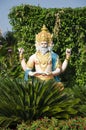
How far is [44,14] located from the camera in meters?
13.7

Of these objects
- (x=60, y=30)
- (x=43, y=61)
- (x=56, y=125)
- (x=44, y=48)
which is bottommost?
(x=56, y=125)

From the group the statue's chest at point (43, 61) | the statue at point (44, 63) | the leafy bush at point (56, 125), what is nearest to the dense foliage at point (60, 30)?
the statue at point (44, 63)

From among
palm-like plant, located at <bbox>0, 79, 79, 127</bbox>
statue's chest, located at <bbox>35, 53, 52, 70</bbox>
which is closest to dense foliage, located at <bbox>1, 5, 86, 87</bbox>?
statue's chest, located at <bbox>35, 53, 52, 70</bbox>

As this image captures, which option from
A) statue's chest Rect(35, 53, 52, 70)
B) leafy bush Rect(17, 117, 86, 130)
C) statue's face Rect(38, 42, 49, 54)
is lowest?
leafy bush Rect(17, 117, 86, 130)

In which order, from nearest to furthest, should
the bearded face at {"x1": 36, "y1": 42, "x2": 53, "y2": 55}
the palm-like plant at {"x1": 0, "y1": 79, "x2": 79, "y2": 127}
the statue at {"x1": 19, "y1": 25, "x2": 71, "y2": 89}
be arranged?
the palm-like plant at {"x1": 0, "y1": 79, "x2": 79, "y2": 127}, the statue at {"x1": 19, "y1": 25, "x2": 71, "y2": 89}, the bearded face at {"x1": 36, "y1": 42, "x2": 53, "y2": 55}

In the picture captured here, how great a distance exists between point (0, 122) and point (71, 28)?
6529 mm

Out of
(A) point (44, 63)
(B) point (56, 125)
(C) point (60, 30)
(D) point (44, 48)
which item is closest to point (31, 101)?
(B) point (56, 125)

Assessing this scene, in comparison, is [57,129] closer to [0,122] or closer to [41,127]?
[41,127]

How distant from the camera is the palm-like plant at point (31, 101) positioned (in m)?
8.10

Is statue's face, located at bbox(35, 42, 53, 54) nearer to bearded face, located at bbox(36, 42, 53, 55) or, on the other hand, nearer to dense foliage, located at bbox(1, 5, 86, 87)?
bearded face, located at bbox(36, 42, 53, 55)

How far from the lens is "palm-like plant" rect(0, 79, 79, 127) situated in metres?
8.10

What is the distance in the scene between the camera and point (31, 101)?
825 cm

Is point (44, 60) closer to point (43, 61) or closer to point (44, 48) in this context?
point (43, 61)

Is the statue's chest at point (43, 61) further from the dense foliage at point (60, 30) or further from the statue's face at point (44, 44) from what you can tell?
the dense foliage at point (60, 30)
